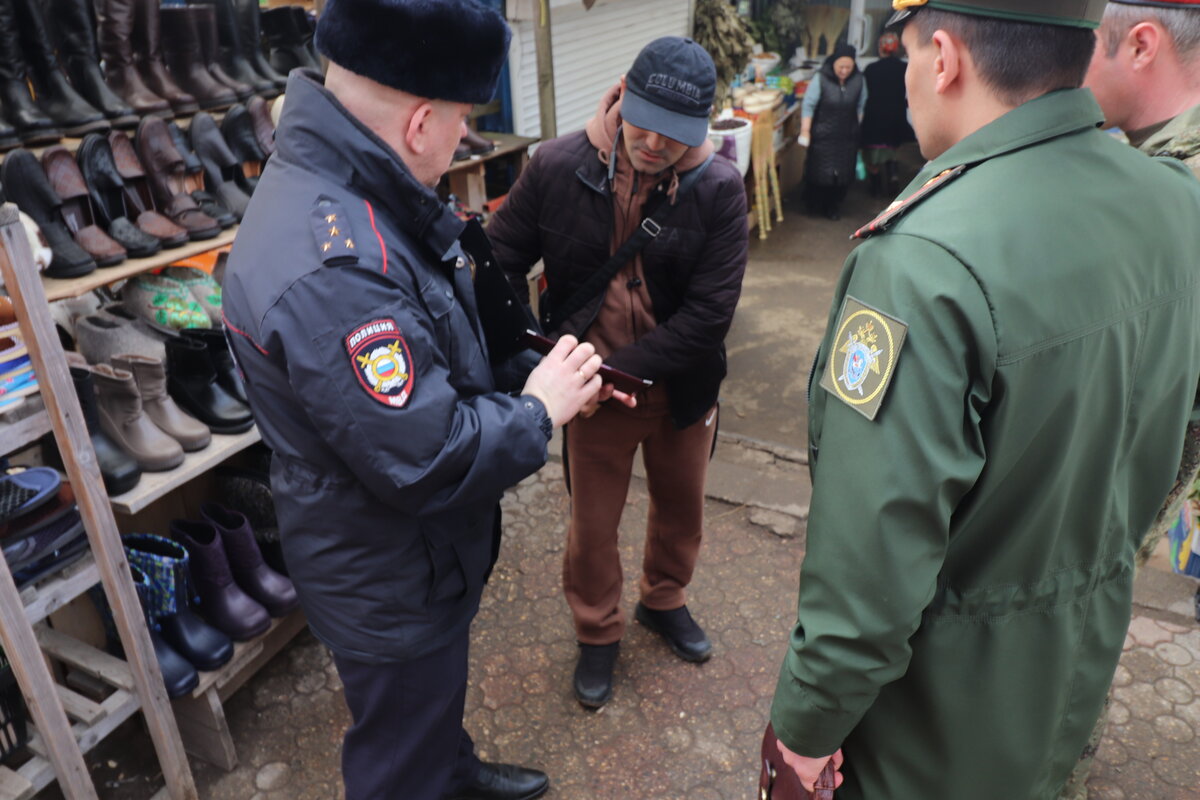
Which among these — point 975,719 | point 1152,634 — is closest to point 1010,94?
point 975,719

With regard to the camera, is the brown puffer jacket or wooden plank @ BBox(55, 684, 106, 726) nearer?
wooden plank @ BBox(55, 684, 106, 726)

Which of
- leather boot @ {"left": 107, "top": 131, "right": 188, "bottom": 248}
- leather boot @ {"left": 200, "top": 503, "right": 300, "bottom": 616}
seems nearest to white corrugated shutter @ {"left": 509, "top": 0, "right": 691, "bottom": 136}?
leather boot @ {"left": 107, "top": 131, "right": 188, "bottom": 248}

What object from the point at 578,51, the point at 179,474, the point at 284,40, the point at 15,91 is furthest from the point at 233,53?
the point at 578,51

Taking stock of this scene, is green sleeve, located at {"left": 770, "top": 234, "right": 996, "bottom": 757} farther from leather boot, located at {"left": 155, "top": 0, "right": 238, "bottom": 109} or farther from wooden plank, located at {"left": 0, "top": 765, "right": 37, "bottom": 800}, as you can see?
leather boot, located at {"left": 155, "top": 0, "right": 238, "bottom": 109}

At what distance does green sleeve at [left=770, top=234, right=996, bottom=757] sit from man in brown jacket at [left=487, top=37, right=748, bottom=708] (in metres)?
1.22

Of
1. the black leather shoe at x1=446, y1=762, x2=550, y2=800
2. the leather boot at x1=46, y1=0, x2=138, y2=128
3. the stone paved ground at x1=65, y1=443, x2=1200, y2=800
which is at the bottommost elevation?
the stone paved ground at x1=65, y1=443, x2=1200, y2=800

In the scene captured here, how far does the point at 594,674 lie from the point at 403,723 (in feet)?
3.24

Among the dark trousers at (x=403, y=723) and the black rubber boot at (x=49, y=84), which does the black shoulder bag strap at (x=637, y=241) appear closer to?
the dark trousers at (x=403, y=723)

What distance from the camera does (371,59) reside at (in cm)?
160

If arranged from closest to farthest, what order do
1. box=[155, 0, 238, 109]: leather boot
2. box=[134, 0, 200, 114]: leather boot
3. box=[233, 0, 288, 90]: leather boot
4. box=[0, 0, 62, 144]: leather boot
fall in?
box=[0, 0, 62, 144]: leather boot → box=[134, 0, 200, 114]: leather boot → box=[155, 0, 238, 109]: leather boot → box=[233, 0, 288, 90]: leather boot

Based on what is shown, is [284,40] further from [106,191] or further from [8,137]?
[8,137]

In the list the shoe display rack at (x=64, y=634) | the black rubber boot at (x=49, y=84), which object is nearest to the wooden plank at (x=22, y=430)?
the shoe display rack at (x=64, y=634)

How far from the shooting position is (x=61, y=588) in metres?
2.14

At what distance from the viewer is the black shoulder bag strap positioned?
2.52m
